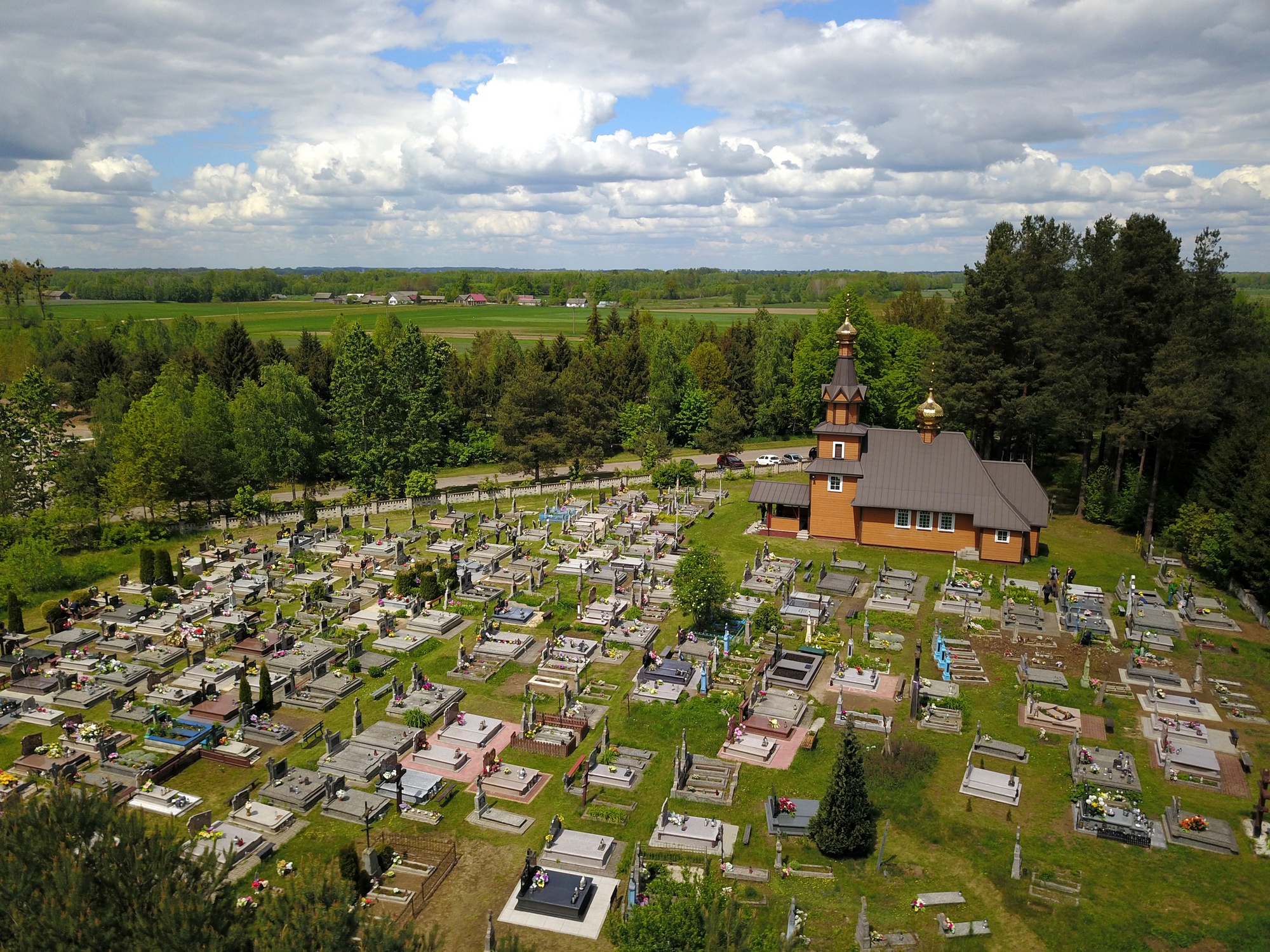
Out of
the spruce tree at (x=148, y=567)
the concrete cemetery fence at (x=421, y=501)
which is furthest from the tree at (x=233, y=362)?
the spruce tree at (x=148, y=567)

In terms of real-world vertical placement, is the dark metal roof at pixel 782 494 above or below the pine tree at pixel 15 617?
above

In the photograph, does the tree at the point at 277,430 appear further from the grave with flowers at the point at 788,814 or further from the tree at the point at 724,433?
the grave with flowers at the point at 788,814

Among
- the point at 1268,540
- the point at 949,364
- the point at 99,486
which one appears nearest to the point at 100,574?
the point at 99,486

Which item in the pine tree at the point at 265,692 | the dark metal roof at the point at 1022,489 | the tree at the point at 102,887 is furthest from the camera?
the dark metal roof at the point at 1022,489

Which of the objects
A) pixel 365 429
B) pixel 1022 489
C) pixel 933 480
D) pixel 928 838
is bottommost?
pixel 928 838

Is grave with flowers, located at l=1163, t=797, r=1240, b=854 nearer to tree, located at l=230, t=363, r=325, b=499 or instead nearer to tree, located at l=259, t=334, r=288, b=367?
tree, located at l=230, t=363, r=325, b=499

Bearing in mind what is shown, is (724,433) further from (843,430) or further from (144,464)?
(144,464)

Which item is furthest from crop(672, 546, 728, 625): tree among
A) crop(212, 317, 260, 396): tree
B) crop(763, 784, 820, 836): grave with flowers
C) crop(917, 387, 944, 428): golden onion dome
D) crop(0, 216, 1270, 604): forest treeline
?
crop(212, 317, 260, 396): tree

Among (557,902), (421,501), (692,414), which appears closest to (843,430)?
(421,501)
